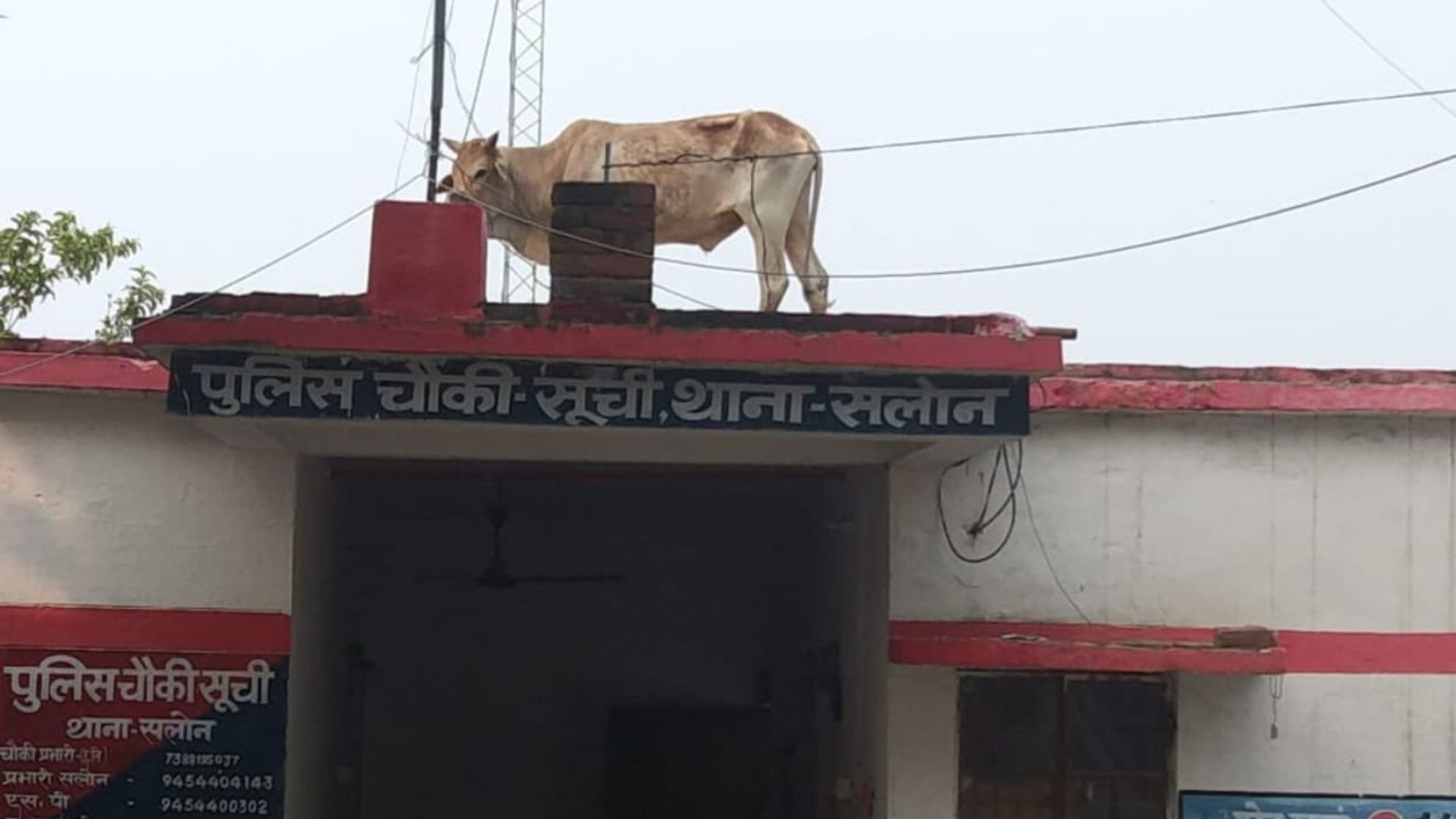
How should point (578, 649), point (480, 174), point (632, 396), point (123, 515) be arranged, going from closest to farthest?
point (632, 396)
point (123, 515)
point (480, 174)
point (578, 649)

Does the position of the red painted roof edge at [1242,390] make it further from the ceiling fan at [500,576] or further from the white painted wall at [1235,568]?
the ceiling fan at [500,576]

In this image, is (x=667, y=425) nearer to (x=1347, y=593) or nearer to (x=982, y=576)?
(x=982, y=576)

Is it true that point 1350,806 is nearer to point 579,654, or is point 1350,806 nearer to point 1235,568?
point 1235,568

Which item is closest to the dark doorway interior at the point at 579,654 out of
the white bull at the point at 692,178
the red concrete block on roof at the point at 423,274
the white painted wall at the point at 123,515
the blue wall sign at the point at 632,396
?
the white bull at the point at 692,178

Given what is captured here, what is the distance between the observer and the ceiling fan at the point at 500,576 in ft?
39.1

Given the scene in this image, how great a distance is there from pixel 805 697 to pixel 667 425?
16.8 feet

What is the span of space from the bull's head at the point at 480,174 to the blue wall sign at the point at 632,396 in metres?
2.11

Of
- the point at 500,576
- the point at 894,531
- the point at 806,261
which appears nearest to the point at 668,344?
the point at 894,531

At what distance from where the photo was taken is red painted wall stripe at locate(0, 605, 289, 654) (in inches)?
307

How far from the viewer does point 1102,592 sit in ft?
26.7

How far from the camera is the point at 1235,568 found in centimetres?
814

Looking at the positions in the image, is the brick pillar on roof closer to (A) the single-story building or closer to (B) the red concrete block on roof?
(A) the single-story building

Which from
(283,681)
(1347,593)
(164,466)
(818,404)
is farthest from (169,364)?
(1347,593)

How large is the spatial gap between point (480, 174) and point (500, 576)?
12.5 ft
